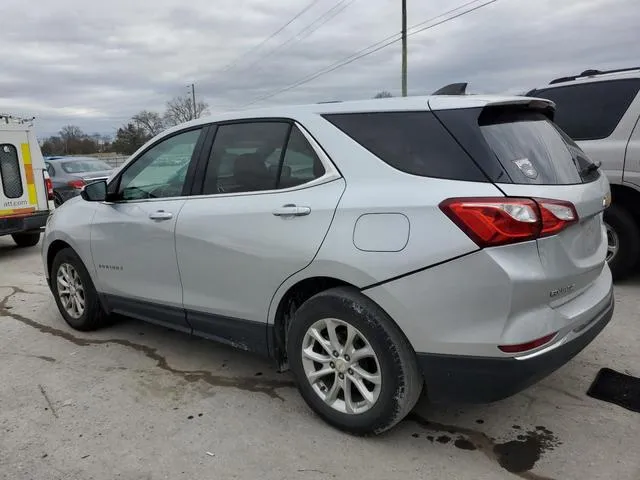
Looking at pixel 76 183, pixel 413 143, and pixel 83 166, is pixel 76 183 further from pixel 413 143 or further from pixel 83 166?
pixel 413 143

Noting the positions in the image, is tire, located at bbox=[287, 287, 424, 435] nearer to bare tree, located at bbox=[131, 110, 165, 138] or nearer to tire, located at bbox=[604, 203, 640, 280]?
tire, located at bbox=[604, 203, 640, 280]

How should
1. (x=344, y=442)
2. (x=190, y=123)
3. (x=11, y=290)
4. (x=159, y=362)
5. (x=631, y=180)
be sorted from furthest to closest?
1. (x=11, y=290)
2. (x=631, y=180)
3. (x=159, y=362)
4. (x=190, y=123)
5. (x=344, y=442)

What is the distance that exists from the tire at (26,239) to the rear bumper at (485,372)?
28.7ft

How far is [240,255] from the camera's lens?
3.20 metres

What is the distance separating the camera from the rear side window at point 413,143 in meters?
2.57

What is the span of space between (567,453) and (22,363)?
3.74 meters

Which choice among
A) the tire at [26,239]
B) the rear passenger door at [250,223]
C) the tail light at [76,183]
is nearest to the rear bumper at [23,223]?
the tire at [26,239]

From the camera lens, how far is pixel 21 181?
853 cm

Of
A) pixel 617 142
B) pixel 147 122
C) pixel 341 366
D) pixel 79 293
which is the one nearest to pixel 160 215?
pixel 79 293

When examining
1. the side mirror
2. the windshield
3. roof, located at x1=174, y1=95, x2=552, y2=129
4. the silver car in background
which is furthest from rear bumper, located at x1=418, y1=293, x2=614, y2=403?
the windshield

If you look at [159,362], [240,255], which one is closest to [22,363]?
[159,362]

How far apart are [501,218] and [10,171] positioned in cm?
820

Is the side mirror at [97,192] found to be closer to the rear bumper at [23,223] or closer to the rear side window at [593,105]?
the rear side window at [593,105]

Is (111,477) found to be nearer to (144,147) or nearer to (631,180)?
(144,147)
